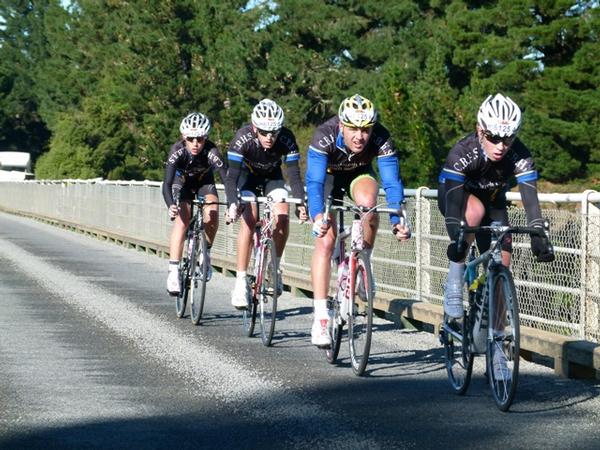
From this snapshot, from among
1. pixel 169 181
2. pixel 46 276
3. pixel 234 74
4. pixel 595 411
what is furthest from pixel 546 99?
pixel 595 411

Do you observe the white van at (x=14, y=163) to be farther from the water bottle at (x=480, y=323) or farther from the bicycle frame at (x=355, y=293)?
the water bottle at (x=480, y=323)

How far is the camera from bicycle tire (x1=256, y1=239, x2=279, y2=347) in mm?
11633

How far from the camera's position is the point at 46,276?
67.1 ft

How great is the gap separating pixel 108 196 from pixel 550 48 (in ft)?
63.9

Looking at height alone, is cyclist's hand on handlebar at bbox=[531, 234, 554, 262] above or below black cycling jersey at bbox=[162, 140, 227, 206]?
below

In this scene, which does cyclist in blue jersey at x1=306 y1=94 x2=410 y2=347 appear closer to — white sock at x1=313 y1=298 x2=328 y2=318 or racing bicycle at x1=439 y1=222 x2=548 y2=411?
white sock at x1=313 y1=298 x2=328 y2=318

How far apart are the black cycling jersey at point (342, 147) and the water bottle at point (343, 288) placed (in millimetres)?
732

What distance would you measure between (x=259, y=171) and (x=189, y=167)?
146cm

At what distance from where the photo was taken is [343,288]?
395 inches

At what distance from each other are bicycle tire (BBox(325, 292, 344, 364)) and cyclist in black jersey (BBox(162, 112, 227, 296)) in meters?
3.21

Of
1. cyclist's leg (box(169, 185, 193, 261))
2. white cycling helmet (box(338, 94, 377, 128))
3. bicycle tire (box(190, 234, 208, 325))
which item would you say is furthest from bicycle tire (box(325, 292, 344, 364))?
cyclist's leg (box(169, 185, 193, 261))

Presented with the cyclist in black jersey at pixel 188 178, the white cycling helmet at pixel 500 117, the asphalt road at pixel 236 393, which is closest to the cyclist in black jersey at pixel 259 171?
→ the cyclist in black jersey at pixel 188 178

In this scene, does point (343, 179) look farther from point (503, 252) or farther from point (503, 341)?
point (503, 341)

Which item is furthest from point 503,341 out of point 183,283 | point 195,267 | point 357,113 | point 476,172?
point 183,283
